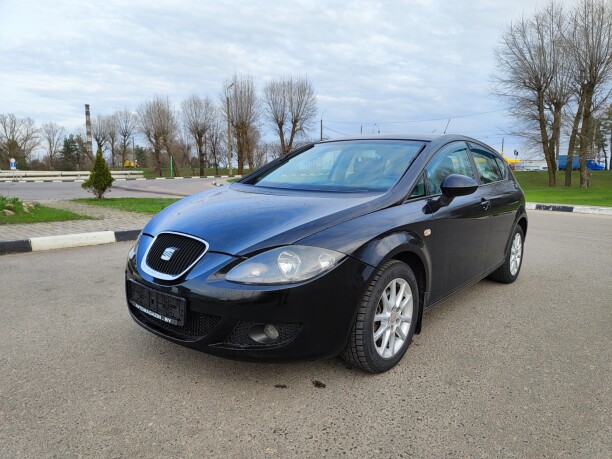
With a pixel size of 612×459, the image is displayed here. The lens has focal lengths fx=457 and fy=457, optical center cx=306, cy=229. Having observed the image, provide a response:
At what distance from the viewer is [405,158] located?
3.33 metres

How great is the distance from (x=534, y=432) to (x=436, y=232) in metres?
1.37

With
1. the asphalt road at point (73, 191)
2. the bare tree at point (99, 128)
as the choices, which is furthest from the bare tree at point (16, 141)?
the asphalt road at point (73, 191)

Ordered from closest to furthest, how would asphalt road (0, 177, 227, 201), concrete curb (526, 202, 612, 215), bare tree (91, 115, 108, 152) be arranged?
concrete curb (526, 202, 612, 215) < asphalt road (0, 177, 227, 201) < bare tree (91, 115, 108, 152)

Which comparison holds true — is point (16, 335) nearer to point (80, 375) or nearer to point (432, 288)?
point (80, 375)

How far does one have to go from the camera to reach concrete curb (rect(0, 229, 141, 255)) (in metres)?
6.19

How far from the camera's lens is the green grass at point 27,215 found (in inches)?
320

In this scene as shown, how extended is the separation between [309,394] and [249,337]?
0.47 meters

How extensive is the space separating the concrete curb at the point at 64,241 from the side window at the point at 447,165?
545 centimetres

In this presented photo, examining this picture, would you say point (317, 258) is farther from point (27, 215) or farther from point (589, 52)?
point (589, 52)

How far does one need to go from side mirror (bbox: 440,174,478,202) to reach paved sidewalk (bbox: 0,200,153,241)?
576 centimetres

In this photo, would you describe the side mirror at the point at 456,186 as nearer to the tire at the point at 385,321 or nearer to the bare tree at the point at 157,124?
the tire at the point at 385,321

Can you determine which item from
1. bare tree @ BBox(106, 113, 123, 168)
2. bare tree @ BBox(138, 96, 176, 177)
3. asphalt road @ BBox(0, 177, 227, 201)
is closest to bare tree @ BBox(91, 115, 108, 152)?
bare tree @ BBox(106, 113, 123, 168)

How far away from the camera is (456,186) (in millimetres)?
3117

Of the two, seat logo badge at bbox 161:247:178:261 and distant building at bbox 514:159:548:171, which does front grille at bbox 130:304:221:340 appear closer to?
seat logo badge at bbox 161:247:178:261
